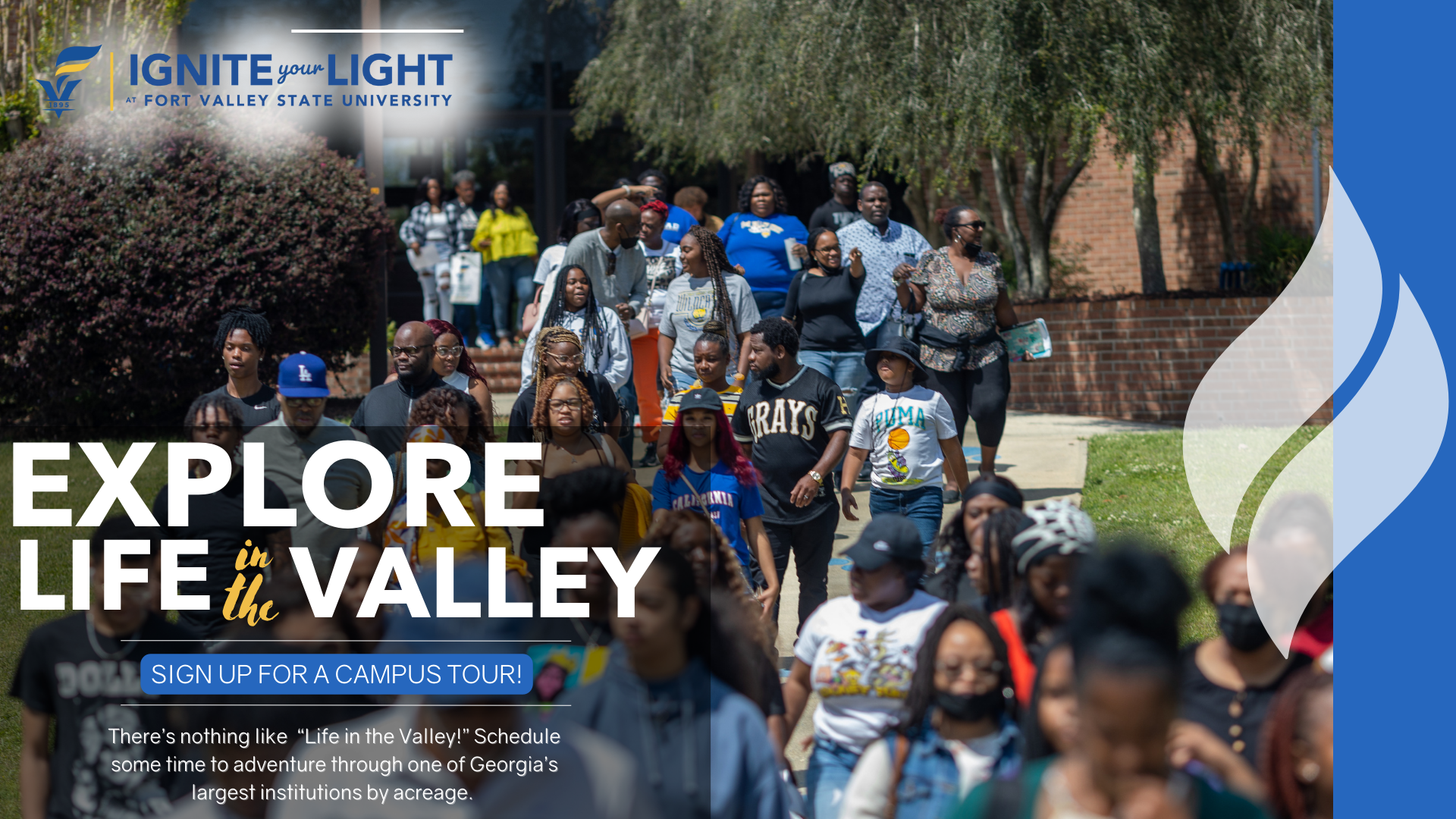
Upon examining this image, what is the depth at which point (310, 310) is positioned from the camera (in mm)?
11828

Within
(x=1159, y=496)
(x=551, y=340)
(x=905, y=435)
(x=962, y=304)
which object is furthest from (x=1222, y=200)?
(x=551, y=340)

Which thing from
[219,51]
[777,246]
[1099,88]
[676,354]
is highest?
[219,51]

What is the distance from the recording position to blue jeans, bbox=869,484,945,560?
6480 millimetres

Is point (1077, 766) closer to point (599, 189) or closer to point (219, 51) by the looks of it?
point (219, 51)

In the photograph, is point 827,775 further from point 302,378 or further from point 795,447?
point 302,378

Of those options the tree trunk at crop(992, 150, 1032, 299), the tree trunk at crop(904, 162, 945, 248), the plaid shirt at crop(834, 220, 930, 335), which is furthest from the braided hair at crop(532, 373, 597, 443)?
the tree trunk at crop(904, 162, 945, 248)

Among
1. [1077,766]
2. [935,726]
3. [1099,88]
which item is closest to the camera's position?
[1077,766]

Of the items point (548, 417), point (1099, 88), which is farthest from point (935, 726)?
point (1099, 88)

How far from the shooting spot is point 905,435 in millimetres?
6477

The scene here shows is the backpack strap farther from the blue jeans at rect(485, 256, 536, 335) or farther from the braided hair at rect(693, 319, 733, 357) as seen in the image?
the blue jeans at rect(485, 256, 536, 335)

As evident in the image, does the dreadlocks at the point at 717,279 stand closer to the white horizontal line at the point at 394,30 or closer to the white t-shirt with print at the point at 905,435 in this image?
the white t-shirt with print at the point at 905,435

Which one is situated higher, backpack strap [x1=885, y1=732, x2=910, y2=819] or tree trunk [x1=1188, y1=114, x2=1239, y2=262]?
tree trunk [x1=1188, y1=114, x2=1239, y2=262]

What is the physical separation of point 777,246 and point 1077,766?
7593 mm

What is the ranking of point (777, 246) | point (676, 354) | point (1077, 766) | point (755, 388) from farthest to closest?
point (777, 246) < point (676, 354) < point (755, 388) < point (1077, 766)
